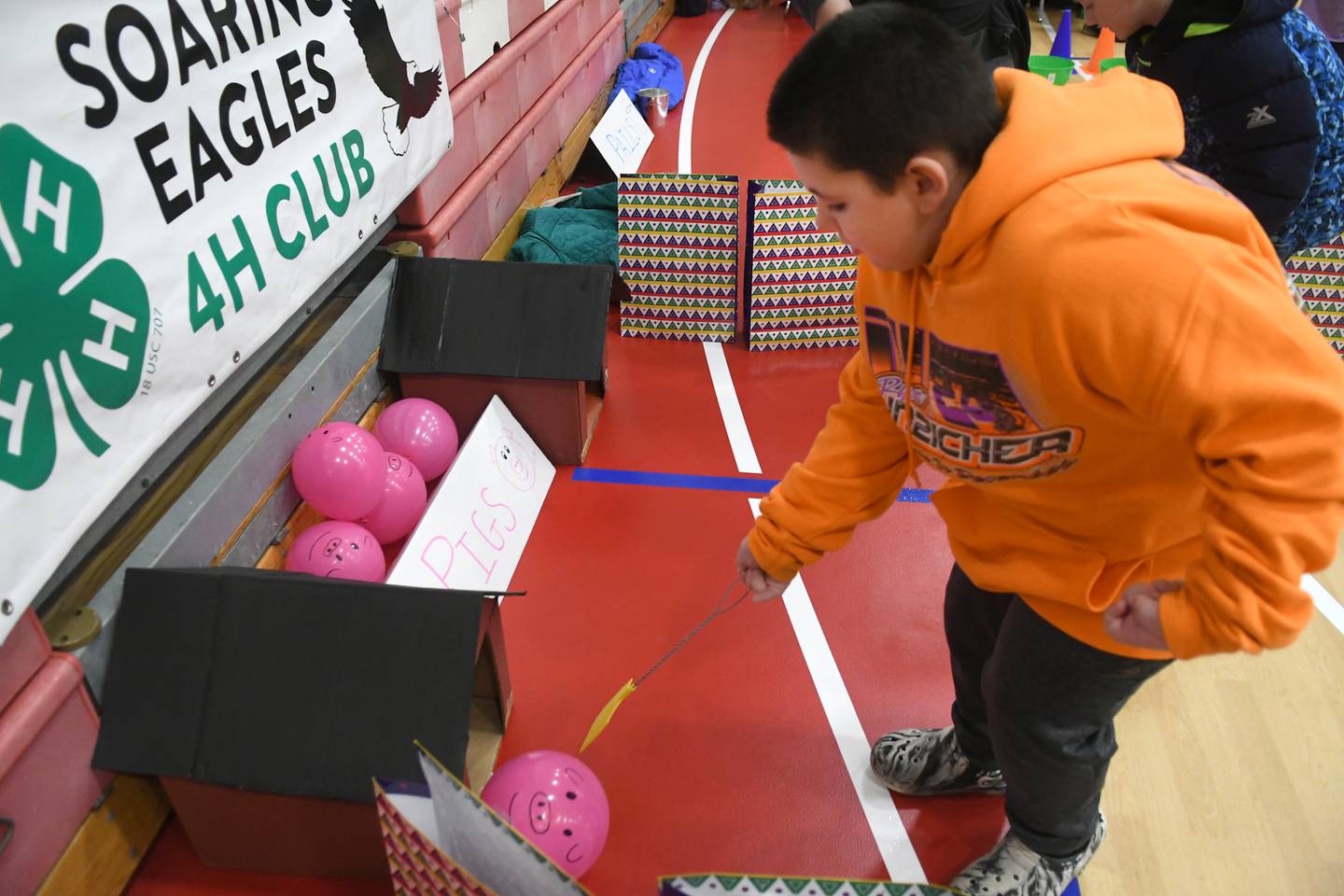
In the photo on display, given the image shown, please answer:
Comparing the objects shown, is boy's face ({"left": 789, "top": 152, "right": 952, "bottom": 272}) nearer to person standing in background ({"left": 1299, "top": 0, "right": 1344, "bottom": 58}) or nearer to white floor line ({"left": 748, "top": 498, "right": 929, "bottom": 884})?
white floor line ({"left": 748, "top": 498, "right": 929, "bottom": 884})

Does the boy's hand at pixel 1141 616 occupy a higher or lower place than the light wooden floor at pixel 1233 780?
higher

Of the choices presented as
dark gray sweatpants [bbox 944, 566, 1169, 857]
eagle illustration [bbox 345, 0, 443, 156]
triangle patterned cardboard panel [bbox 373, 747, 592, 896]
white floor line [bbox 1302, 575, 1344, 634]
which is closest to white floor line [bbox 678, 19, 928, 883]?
dark gray sweatpants [bbox 944, 566, 1169, 857]

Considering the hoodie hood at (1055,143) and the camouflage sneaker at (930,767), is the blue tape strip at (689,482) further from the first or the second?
the hoodie hood at (1055,143)

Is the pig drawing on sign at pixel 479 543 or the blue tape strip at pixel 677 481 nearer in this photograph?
the pig drawing on sign at pixel 479 543

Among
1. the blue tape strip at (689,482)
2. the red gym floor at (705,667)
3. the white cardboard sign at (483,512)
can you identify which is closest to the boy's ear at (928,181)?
the red gym floor at (705,667)

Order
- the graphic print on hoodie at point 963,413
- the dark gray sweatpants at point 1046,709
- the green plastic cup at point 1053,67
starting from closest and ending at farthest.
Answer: the graphic print on hoodie at point 963,413, the dark gray sweatpants at point 1046,709, the green plastic cup at point 1053,67

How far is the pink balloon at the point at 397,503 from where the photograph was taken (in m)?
2.04

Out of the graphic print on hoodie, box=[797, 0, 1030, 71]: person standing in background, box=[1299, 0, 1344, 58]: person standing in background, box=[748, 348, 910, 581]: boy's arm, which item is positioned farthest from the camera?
box=[1299, 0, 1344, 58]: person standing in background

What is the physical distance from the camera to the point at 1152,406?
854 mm

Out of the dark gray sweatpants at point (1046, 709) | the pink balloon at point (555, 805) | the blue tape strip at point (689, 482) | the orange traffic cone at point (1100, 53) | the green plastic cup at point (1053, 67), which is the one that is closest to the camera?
the dark gray sweatpants at point (1046, 709)

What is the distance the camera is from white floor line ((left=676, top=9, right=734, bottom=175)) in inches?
180

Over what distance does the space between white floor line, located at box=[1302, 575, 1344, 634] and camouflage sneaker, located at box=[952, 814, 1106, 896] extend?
1034mm

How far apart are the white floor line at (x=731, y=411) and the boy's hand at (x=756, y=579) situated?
1.11 m

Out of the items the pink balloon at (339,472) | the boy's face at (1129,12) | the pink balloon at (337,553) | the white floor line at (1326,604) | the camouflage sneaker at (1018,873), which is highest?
the boy's face at (1129,12)
